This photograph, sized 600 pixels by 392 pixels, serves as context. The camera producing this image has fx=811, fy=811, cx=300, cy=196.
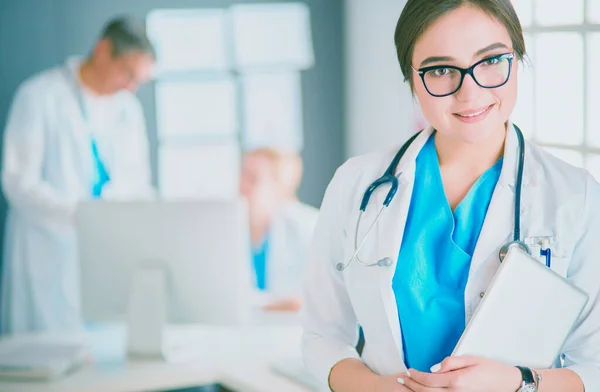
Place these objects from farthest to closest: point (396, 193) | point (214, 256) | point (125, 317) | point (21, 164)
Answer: point (21, 164), point (125, 317), point (214, 256), point (396, 193)

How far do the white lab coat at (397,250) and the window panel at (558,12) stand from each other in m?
1.42

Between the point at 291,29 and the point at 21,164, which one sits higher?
the point at 291,29

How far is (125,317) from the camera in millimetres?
2701

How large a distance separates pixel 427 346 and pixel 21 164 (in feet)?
A: 10.6

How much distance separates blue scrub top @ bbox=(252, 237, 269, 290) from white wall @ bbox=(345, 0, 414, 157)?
33.4 inches

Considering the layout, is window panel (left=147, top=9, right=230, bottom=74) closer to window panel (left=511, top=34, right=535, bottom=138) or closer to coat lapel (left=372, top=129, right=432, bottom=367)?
window panel (left=511, top=34, right=535, bottom=138)

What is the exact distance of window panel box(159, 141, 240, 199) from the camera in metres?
4.74

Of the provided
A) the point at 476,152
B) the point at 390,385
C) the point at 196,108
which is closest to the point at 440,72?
the point at 476,152

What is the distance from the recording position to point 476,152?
1454 mm

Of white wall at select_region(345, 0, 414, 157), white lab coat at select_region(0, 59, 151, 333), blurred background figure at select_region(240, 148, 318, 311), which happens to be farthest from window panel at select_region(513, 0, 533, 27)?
white lab coat at select_region(0, 59, 151, 333)

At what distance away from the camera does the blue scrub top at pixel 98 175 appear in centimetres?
424

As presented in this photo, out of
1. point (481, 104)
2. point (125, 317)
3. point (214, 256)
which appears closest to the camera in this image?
point (481, 104)

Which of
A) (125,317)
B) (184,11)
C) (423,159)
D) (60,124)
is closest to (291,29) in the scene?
(184,11)

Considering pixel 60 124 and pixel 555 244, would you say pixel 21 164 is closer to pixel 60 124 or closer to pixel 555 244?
pixel 60 124
